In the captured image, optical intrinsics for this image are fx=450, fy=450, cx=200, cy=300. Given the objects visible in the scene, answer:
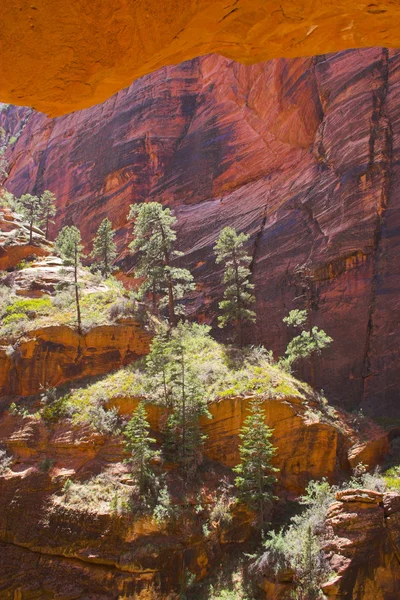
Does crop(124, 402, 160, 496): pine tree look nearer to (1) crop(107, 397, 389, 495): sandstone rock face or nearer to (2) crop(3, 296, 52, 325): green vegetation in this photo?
(1) crop(107, 397, 389, 495): sandstone rock face

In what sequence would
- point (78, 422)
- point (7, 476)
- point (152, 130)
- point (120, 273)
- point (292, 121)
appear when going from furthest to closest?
point (152, 130) → point (120, 273) → point (292, 121) → point (78, 422) → point (7, 476)

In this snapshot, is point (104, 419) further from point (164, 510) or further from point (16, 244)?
point (16, 244)

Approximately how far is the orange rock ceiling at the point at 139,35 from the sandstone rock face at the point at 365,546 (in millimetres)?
12947

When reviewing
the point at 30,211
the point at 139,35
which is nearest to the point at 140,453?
the point at 139,35

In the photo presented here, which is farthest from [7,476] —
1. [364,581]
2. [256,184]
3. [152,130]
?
[152,130]

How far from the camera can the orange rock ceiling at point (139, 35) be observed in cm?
435

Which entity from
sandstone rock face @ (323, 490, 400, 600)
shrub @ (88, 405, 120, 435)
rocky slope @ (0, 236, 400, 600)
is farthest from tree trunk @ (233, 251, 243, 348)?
sandstone rock face @ (323, 490, 400, 600)

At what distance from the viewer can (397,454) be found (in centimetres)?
2083

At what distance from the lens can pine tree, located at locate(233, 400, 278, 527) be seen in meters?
17.3

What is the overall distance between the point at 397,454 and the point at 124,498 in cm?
1260

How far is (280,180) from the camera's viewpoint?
36188 mm

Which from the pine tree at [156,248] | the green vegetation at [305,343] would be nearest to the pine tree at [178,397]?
the green vegetation at [305,343]

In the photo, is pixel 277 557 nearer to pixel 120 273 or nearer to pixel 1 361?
pixel 1 361

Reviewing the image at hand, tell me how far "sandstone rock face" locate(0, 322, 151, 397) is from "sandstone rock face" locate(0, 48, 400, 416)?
934 cm
